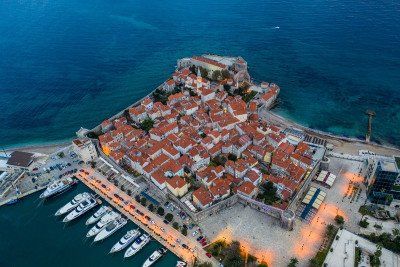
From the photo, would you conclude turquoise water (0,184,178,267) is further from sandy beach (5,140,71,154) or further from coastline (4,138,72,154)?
coastline (4,138,72,154)

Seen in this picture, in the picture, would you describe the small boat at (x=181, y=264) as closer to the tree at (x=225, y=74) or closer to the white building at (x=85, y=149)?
the white building at (x=85, y=149)

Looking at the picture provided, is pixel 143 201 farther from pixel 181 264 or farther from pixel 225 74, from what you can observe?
pixel 225 74

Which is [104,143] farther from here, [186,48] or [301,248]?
[186,48]

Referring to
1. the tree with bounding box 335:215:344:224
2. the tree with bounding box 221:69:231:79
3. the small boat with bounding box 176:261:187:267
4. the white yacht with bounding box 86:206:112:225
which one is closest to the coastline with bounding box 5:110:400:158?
the tree with bounding box 221:69:231:79

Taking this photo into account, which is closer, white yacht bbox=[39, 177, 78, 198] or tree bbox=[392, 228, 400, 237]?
tree bbox=[392, 228, 400, 237]

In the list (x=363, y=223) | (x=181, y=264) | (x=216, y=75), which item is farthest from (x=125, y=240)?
(x=216, y=75)

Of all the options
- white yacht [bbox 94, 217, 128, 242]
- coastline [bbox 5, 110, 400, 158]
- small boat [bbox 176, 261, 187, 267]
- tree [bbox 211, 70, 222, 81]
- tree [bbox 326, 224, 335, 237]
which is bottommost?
small boat [bbox 176, 261, 187, 267]
